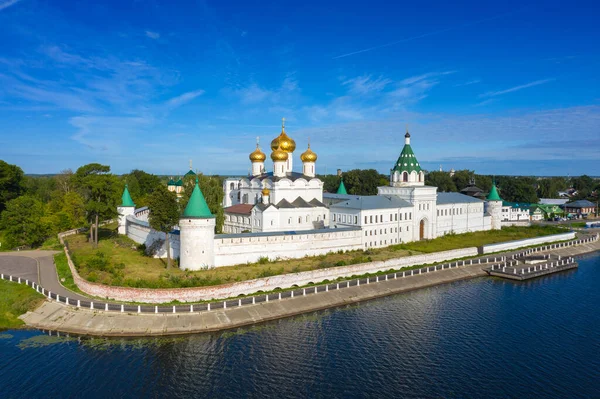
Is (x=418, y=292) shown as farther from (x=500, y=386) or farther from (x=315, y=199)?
(x=315, y=199)

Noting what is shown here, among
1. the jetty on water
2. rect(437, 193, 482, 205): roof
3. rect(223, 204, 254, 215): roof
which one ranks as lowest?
the jetty on water

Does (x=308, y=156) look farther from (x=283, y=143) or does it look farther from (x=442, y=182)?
(x=442, y=182)

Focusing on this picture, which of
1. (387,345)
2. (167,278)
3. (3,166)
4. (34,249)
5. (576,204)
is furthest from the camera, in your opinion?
(576,204)

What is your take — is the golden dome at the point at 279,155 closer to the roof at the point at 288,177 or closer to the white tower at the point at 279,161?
the white tower at the point at 279,161

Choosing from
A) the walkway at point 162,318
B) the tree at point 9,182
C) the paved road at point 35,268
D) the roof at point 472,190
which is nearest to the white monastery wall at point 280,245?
the walkway at point 162,318

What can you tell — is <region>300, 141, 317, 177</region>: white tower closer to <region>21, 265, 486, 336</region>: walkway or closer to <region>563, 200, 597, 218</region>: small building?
<region>21, 265, 486, 336</region>: walkway

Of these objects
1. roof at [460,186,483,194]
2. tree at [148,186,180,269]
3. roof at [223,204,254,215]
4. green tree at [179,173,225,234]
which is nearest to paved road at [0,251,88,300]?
tree at [148,186,180,269]

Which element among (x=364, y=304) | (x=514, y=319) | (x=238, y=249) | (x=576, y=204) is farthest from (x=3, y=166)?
(x=576, y=204)
